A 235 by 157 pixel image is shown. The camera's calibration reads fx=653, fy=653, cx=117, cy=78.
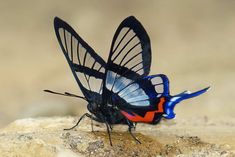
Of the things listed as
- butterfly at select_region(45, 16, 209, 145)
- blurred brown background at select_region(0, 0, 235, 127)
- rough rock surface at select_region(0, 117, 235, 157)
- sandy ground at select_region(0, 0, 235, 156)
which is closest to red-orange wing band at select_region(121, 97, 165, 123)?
butterfly at select_region(45, 16, 209, 145)

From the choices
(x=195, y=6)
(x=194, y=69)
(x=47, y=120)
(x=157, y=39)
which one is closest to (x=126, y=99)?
(x=47, y=120)

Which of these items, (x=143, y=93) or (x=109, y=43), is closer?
(x=143, y=93)

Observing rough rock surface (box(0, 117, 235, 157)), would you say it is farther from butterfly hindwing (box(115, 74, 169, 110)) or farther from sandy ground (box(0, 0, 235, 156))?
sandy ground (box(0, 0, 235, 156))

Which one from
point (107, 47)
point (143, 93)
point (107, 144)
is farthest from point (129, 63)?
point (107, 47)

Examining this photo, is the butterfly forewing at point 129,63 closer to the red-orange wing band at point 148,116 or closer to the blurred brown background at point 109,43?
the red-orange wing band at point 148,116

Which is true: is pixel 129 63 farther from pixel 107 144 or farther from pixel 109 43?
pixel 109 43
